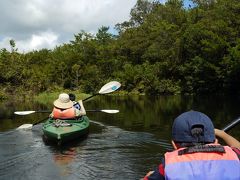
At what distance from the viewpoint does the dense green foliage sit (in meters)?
36.4

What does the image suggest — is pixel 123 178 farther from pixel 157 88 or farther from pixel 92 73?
pixel 92 73

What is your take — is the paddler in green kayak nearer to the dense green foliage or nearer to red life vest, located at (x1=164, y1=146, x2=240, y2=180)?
red life vest, located at (x1=164, y1=146, x2=240, y2=180)

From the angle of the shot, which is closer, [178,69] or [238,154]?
[238,154]

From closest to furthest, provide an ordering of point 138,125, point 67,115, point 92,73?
point 67,115 < point 138,125 < point 92,73

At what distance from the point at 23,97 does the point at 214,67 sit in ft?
52.3

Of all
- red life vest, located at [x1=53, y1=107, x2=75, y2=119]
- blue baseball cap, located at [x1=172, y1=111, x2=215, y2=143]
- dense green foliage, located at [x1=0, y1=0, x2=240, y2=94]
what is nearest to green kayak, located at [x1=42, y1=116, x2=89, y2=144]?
red life vest, located at [x1=53, y1=107, x2=75, y2=119]

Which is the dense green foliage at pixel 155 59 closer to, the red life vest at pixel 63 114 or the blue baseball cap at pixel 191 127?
the red life vest at pixel 63 114

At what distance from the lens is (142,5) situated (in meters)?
57.7

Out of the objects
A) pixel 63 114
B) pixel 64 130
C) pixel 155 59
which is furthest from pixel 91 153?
pixel 155 59

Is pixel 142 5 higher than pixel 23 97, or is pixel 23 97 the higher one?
pixel 142 5

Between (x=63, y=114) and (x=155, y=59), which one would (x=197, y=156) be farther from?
(x=155, y=59)

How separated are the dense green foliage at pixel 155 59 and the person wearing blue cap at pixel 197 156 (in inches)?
1296

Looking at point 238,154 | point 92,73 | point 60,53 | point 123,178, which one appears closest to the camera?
point 238,154

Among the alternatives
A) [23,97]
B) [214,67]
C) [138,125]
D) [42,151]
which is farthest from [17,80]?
[42,151]
